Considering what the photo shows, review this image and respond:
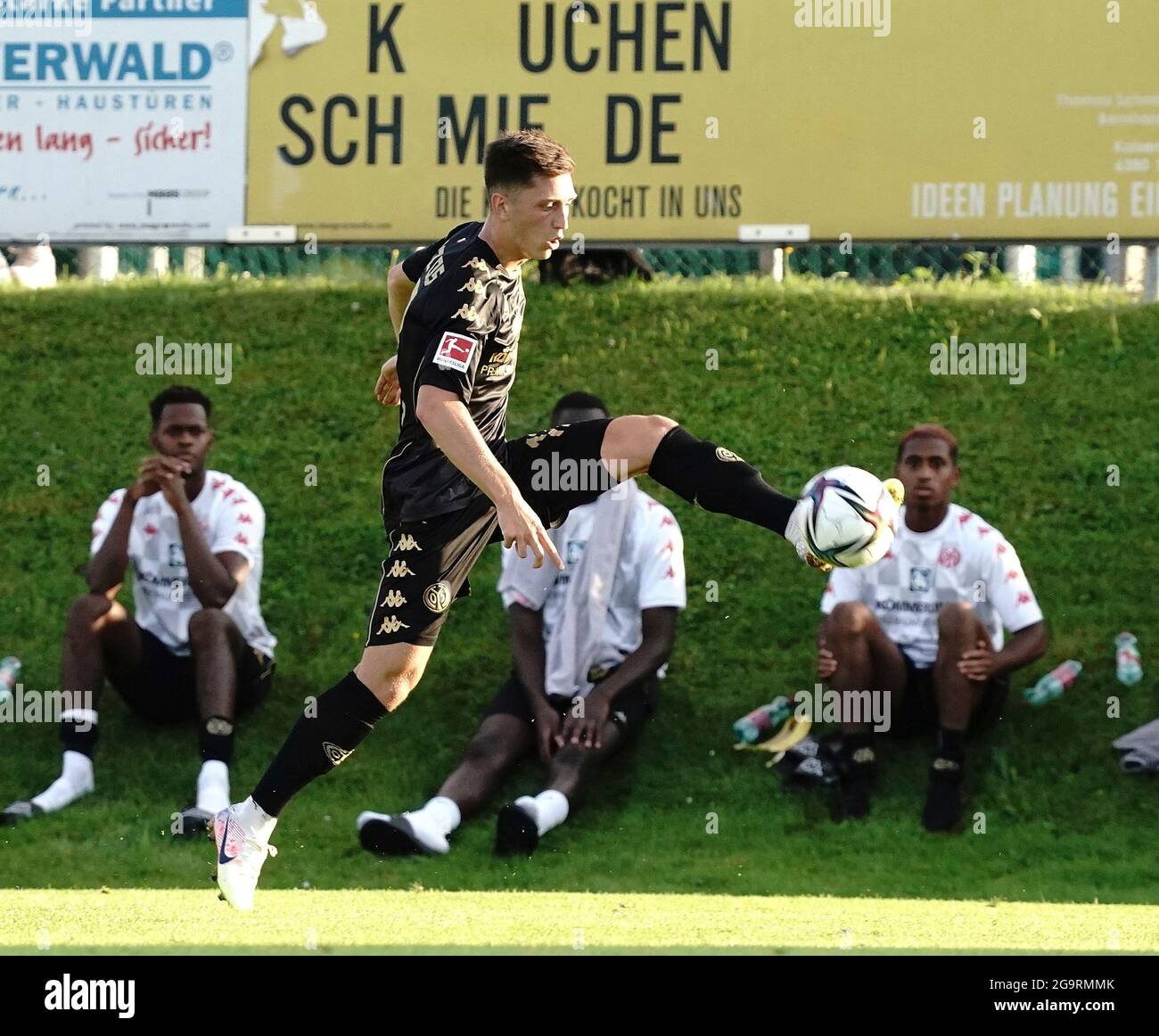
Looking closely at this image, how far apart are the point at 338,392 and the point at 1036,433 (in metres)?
4.03

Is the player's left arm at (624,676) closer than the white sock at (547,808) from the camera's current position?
No

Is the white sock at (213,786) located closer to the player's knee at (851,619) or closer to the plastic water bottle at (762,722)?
the plastic water bottle at (762,722)

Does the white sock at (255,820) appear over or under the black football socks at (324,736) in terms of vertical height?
under

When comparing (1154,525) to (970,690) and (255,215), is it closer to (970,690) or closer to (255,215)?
(970,690)

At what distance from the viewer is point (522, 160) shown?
220 inches

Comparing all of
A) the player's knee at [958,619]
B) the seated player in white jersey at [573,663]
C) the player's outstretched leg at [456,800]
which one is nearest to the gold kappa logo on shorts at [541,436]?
the seated player in white jersey at [573,663]

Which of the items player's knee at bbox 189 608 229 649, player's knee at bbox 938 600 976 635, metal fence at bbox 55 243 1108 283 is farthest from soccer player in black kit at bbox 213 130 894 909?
metal fence at bbox 55 243 1108 283

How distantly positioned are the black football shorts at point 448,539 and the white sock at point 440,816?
219 cm

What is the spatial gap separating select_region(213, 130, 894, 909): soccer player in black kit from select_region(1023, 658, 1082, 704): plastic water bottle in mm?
3669

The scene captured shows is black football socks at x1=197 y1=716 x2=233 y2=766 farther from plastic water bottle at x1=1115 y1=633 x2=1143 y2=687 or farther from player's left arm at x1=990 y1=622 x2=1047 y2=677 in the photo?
plastic water bottle at x1=1115 y1=633 x2=1143 y2=687

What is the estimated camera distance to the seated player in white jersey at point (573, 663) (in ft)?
25.8

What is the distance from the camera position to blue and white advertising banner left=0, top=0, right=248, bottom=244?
437 inches

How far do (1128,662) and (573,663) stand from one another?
2670 mm

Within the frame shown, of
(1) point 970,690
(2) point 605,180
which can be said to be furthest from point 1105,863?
(2) point 605,180
